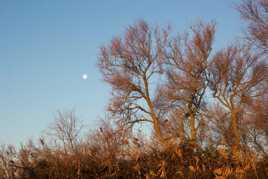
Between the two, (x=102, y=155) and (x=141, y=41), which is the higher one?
(x=141, y=41)

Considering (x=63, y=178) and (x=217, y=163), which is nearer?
(x=217, y=163)

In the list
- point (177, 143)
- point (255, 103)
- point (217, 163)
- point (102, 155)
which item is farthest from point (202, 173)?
point (255, 103)

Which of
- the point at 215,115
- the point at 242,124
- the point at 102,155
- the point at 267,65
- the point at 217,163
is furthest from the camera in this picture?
the point at 242,124

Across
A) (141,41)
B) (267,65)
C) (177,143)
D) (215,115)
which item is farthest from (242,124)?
A: (177,143)

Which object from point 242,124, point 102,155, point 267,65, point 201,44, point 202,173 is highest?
point 201,44

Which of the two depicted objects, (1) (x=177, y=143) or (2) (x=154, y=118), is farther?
(2) (x=154, y=118)

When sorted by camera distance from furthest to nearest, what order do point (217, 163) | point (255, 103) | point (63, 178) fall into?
point (255, 103) < point (63, 178) < point (217, 163)

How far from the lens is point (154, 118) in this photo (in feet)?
68.7

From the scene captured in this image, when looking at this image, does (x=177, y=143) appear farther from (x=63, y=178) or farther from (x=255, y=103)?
(x=255, y=103)

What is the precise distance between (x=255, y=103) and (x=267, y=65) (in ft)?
9.39

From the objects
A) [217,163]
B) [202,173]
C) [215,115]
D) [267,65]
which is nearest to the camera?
[202,173]

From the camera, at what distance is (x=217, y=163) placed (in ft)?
17.2

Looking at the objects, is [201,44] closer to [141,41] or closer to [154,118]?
[141,41]

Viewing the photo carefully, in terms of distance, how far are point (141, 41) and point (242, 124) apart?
422 inches
